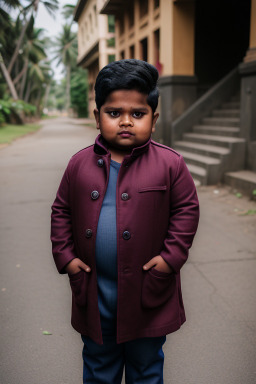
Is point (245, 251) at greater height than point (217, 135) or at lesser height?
lesser

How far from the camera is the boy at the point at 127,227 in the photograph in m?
1.62

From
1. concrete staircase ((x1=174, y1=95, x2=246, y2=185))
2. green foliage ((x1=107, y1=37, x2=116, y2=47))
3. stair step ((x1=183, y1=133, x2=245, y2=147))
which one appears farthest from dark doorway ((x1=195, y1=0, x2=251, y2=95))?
green foliage ((x1=107, y1=37, x2=116, y2=47))

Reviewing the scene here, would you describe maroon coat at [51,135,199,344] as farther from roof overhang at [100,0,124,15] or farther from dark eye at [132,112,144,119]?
roof overhang at [100,0,124,15]

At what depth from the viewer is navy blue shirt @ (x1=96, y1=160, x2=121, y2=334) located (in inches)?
65.6

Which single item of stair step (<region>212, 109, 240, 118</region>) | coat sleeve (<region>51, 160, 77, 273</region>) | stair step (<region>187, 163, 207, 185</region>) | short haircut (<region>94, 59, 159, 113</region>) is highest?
short haircut (<region>94, 59, 159, 113</region>)

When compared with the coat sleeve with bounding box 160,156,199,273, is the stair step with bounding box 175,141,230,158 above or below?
below

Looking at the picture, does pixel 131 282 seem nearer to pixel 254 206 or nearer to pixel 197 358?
pixel 197 358

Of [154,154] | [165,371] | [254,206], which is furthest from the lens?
[254,206]

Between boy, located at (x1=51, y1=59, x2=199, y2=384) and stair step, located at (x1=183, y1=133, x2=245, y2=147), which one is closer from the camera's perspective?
boy, located at (x1=51, y1=59, x2=199, y2=384)

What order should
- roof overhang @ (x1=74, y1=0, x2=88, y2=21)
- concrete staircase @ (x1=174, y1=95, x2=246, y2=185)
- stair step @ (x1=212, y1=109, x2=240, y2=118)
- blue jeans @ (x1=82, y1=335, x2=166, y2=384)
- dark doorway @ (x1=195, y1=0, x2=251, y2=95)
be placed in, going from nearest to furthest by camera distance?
blue jeans @ (x1=82, y1=335, x2=166, y2=384) < concrete staircase @ (x1=174, y1=95, x2=246, y2=185) < stair step @ (x1=212, y1=109, x2=240, y2=118) < dark doorway @ (x1=195, y1=0, x2=251, y2=95) < roof overhang @ (x1=74, y1=0, x2=88, y2=21)

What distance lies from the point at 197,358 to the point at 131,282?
1224 millimetres

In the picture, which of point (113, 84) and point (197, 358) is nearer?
point (113, 84)

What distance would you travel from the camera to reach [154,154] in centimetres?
171

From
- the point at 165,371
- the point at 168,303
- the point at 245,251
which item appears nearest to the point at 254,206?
the point at 245,251
